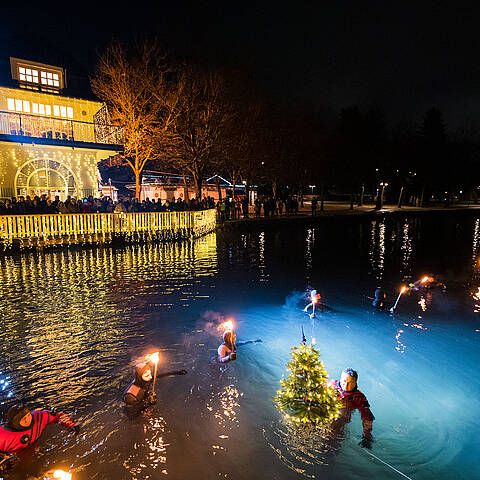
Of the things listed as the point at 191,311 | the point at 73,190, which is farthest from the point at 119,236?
the point at 191,311

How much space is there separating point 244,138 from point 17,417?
3436cm

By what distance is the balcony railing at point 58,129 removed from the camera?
72.2 ft

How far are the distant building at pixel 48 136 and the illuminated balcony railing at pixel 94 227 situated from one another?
27.1 ft

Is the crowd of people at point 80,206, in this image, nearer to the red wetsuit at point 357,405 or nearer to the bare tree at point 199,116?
the bare tree at point 199,116

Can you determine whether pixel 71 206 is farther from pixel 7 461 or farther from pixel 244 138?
pixel 244 138

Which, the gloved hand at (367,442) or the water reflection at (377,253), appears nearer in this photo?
the gloved hand at (367,442)

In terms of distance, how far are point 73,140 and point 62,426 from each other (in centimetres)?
2302

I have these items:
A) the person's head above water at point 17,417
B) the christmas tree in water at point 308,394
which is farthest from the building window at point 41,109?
the christmas tree in water at point 308,394

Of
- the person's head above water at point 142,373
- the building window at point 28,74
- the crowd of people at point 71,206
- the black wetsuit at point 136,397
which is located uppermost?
the building window at point 28,74

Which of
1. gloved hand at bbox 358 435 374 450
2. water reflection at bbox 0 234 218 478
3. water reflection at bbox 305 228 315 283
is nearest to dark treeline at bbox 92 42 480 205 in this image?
water reflection at bbox 305 228 315 283

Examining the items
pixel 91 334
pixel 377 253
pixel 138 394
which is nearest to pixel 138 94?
pixel 377 253

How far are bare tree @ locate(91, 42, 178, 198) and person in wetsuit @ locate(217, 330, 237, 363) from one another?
2168 cm

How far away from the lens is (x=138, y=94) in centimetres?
2588

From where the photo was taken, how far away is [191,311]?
920 centimetres
